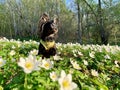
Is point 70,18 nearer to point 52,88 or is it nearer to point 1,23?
point 1,23

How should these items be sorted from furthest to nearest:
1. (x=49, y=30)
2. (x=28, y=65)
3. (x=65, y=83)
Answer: (x=49, y=30), (x=28, y=65), (x=65, y=83)

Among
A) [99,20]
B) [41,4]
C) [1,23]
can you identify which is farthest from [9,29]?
[99,20]

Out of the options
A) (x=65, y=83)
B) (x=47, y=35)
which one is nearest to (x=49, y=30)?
(x=47, y=35)

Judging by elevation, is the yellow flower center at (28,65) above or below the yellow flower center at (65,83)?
above

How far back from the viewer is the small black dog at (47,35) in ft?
18.5

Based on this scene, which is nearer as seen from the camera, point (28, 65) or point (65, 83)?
point (65, 83)

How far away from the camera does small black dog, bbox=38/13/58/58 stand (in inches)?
222

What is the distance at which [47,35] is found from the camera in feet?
18.7

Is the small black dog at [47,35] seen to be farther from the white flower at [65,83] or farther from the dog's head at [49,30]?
the white flower at [65,83]

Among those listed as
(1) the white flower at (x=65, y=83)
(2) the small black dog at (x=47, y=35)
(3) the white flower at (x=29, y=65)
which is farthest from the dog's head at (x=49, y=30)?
(1) the white flower at (x=65, y=83)

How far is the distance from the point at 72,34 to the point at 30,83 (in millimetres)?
46277

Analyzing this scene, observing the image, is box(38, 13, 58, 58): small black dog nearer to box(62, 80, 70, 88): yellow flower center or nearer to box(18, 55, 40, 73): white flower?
box(18, 55, 40, 73): white flower

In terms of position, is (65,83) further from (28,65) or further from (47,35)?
(47,35)

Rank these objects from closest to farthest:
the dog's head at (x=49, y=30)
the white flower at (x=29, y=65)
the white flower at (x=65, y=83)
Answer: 1. the white flower at (x=65, y=83)
2. the white flower at (x=29, y=65)
3. the dog's head at (x=49, y=30)
